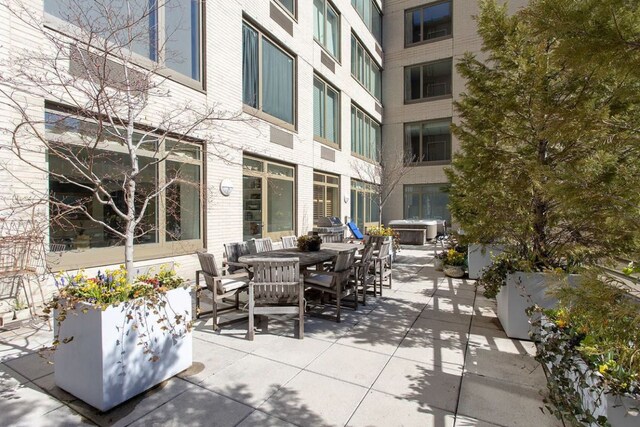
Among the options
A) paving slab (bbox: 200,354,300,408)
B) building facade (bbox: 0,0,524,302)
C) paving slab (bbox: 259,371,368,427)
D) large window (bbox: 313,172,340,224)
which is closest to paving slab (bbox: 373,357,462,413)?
paving slab (bbox: 259,371,368,427)

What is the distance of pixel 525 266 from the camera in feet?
14.0

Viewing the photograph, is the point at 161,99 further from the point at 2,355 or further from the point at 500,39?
the point at 500,39

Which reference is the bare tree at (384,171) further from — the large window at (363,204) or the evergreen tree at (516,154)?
the evergreen tree at (516,154)

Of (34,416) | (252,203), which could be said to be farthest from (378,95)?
(34,416)

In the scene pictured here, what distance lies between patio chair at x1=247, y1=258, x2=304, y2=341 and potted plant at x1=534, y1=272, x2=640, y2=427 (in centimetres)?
277

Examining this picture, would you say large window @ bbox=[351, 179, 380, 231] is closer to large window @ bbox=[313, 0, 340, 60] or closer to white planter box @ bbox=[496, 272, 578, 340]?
→ large window @ bbox=[313, 0, 340, 60]

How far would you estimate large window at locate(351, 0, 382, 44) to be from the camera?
15.7 m

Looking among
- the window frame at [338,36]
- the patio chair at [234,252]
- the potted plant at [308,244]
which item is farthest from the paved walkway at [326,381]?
the window frame at [338,36]

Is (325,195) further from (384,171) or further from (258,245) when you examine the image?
(258,245)

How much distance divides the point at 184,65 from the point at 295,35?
4737 mm

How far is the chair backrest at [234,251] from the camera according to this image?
6137mm

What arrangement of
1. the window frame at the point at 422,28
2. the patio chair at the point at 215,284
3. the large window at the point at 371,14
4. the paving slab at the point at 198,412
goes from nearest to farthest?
the paving slab at the point at 198,412
the patio chair at the point at 215,284
the large window at the point at 371,14
the window frame at the point at 422,28

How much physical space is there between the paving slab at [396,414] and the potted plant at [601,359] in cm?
84

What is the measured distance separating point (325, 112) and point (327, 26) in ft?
10.9
